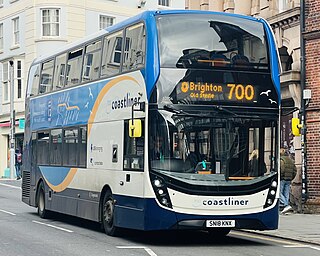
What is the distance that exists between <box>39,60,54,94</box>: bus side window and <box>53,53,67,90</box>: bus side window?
411 mm

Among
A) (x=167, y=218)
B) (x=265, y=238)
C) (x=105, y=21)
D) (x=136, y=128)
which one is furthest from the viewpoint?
(x=105, y=21)

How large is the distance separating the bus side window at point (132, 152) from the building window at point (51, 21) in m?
32.1

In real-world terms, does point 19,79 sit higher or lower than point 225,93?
higher

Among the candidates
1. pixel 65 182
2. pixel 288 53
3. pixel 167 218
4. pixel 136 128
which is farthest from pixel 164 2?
pixel 167 218

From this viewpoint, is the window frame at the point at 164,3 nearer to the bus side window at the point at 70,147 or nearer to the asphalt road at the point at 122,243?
the bus side window at the point at 70,147

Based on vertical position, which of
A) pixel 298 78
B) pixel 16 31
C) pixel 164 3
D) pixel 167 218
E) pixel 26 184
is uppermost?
pixel 164 3

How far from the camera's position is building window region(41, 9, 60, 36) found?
46188 millimetres

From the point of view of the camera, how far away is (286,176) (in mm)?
20734

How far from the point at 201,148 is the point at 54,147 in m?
6.43

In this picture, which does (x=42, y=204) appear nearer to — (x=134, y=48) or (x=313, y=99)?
(x=134, y=48)

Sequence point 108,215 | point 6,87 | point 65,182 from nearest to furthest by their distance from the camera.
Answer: point 108,215 → point 65,182 → point 6,87

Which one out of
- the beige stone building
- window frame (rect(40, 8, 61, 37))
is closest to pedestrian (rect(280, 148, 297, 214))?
the beige stone building

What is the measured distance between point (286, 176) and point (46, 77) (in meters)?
6.70

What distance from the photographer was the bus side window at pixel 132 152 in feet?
46.6
